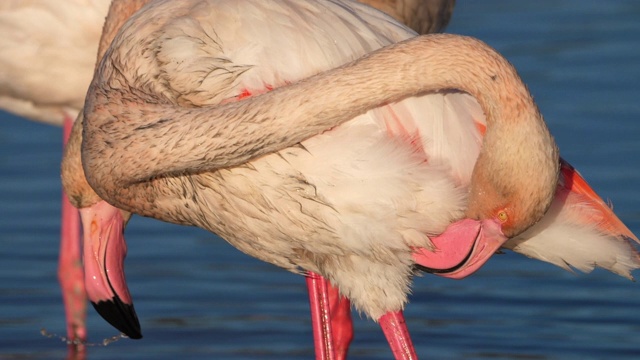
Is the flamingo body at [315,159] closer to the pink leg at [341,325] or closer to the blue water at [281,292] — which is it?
the pink leg at [341,325]

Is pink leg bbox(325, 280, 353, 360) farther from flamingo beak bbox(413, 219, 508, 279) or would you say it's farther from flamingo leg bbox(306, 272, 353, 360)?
Answer: flamingo beak bbox(413, 219, 508, 279)

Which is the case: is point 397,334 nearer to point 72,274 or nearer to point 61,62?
point 72,274

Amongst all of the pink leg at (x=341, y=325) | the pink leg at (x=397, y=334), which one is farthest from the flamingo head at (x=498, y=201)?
the pink leg at (x=341, y=325)

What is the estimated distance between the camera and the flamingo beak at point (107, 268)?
632 cm

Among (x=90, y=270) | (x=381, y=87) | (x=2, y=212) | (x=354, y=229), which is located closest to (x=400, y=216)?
(x=354, y=229)

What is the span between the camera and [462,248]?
5.23 m

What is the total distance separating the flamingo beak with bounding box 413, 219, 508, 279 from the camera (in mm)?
5136

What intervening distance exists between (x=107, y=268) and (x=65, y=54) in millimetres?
1513

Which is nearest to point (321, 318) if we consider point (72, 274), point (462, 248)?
point (462, 248)

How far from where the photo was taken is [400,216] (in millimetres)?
5207

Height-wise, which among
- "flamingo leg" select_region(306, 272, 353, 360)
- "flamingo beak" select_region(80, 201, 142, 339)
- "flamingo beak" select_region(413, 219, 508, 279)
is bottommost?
"flamingo leg" select_region(306, 272, 353, 360)

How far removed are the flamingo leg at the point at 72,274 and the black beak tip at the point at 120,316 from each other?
3.57 feet

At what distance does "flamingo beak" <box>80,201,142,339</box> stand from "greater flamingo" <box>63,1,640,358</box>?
82 centimetres

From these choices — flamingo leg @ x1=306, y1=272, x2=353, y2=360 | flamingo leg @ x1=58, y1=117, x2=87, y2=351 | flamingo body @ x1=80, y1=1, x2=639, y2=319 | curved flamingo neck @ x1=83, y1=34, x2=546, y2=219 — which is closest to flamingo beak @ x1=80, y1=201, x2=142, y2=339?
flamingo leg @ x1=306, y1=272, x2=353, y2=360
